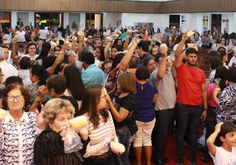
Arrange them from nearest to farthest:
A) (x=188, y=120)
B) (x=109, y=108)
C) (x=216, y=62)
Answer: (x=109, y=108)
(x=188, y=120)
(x=216, y=62)

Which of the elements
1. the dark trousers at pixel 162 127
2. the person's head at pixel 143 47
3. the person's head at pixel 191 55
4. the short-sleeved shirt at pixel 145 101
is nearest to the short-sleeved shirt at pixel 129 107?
Result: the short-sleeved shirt at pixel 145 101

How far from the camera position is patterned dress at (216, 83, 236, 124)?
339 cm

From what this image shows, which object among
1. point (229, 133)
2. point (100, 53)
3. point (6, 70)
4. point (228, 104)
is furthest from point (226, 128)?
point (100, 53)

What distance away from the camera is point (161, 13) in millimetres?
21250

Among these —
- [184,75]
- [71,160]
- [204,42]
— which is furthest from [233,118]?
[204,42]

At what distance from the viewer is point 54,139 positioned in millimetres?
1967

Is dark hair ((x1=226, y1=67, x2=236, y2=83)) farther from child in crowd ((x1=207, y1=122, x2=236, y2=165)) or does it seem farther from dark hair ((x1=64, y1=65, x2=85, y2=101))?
dark hair ((x1=64, y1=65, x2=85, y2=101))

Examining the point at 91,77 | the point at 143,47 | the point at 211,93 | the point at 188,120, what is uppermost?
the point at 143,47

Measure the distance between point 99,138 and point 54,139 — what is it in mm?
547

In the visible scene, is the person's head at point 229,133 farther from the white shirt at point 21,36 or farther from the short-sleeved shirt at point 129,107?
the white shirt at point 21,36

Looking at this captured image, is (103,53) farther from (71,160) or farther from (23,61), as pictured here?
(71,160)

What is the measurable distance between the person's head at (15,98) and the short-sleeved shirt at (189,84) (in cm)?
217

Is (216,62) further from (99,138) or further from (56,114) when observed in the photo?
(56,114)

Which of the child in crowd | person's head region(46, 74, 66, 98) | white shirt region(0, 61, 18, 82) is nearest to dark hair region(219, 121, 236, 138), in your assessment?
the child in crowd
